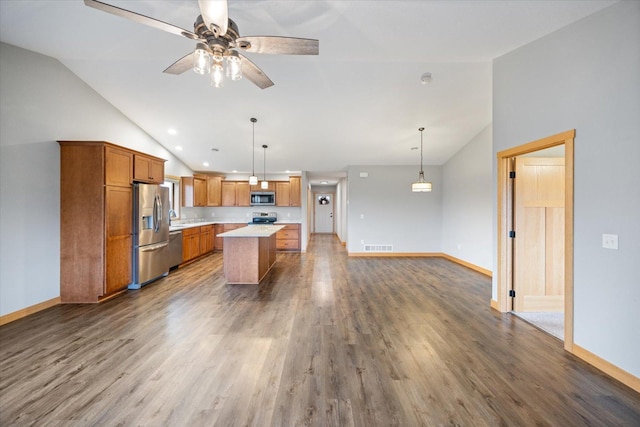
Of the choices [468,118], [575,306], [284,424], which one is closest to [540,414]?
[575,306]

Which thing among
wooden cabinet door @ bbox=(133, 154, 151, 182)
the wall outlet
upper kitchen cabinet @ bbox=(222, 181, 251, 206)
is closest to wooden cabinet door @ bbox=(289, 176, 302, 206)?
upper kitchen cabinet @ bbox=(222, 181, 251, 206)

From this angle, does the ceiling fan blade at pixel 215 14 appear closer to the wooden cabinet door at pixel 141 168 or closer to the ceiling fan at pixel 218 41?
the ceiling fan at pixel 218 41

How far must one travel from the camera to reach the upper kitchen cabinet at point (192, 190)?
715 centimetres

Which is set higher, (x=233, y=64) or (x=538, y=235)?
(x=233, y=64)

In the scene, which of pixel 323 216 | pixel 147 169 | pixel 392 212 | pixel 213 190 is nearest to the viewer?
pixel 147 169

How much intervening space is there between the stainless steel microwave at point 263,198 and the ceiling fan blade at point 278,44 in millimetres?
6088

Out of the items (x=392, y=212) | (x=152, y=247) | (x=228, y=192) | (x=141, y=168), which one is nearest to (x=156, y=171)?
(x=141, y=168)

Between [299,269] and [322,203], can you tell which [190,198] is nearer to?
[299,269]

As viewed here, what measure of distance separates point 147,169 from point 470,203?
6.53 meters

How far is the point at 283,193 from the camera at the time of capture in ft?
26.3

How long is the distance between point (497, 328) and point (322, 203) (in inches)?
428

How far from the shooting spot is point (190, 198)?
7250 mm

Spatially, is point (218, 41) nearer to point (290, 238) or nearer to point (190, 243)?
point (190, 243)

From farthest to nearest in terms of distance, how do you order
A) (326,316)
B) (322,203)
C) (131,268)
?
(322,203) → (131,268) → (326,316)
